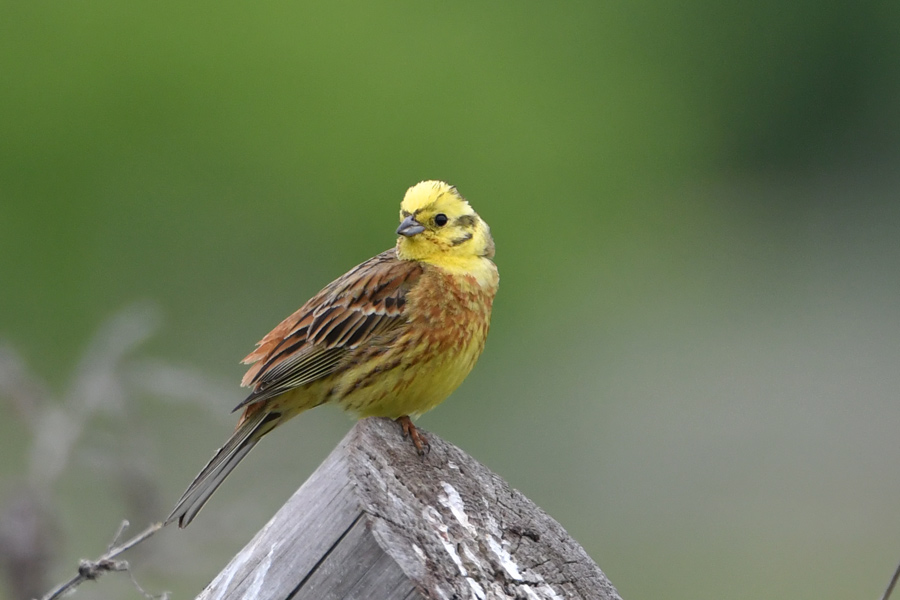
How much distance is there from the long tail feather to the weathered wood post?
0.83 meters

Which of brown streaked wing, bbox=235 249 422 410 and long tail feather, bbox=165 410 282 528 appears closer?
long tail feather, bbox=165 410 282 528

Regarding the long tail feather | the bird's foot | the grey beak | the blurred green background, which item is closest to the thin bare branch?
the long tail feather

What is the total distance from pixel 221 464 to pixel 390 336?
0.69 m

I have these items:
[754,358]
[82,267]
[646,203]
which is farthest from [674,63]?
[82,267]

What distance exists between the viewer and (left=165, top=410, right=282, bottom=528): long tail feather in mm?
3406

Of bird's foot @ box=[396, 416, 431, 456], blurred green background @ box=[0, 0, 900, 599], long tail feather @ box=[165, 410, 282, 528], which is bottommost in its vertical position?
bird's foot @ box=[396, 416, 431, 456]

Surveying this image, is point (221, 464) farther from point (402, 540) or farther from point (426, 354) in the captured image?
point (402, 540)

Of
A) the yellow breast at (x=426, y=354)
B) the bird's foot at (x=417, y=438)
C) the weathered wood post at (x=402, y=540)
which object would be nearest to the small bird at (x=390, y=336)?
the yellow breast at (x=426, y=354)

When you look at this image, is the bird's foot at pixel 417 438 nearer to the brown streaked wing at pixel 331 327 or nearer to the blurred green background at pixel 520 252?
the brown streaked wing at pixel 331 327

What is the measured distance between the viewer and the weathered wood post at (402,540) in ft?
7.30

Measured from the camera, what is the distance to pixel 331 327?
4137mm

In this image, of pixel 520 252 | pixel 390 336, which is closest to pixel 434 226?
pixel 390 336

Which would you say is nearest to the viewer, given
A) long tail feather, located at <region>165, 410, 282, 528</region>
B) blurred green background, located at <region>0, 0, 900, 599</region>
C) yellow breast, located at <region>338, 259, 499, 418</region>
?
long tail feather, located at <region>165, 410, 282, 528</region>

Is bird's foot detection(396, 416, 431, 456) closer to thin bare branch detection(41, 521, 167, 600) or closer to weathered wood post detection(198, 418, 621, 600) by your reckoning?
weathered wood post detection(198, 418, 621, 600)
